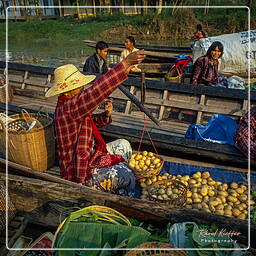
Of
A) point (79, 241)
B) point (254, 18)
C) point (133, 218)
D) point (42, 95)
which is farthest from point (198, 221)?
point (254, 18)

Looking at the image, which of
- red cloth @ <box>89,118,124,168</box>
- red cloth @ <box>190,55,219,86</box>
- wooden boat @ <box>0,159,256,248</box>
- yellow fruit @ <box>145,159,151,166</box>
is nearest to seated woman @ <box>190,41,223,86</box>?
red cloth @ <box>190,55,219,86</box>

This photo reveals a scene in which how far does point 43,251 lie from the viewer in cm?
221

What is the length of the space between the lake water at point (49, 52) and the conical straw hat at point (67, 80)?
989 centimetres

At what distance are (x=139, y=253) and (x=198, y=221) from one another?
0.69m

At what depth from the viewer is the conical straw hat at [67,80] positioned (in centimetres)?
243

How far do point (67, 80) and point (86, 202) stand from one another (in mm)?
1132

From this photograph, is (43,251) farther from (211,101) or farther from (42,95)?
(42,95)

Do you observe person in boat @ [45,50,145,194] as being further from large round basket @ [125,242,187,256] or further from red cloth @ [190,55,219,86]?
red cloth @ [190,55,219,86]

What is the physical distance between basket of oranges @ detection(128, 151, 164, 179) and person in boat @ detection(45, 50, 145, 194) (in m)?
0.11

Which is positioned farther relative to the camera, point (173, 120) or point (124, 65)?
point (173, 120)

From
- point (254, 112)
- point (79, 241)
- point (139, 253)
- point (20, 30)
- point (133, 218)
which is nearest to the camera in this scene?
point (139, 253)

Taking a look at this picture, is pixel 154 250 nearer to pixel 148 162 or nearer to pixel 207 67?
pixel 148 162

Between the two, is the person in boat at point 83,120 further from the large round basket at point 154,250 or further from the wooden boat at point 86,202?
the large round basket at point 154,250

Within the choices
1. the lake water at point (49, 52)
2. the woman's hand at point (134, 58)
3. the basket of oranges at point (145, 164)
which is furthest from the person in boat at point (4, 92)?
the lake water at point (49, 52)
